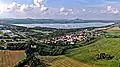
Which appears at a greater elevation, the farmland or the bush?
the bush

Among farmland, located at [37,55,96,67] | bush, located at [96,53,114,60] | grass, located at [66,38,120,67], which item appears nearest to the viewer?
grass, located at [66,38,120,67]

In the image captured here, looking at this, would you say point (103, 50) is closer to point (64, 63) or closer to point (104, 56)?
point (104, 56)

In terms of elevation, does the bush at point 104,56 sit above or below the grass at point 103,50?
above

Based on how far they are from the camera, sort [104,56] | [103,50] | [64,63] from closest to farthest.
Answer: [64,63] < [104,56] < [103,50]

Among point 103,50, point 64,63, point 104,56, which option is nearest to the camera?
point 64,63

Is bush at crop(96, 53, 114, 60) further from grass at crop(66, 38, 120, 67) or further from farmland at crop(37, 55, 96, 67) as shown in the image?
farmland at crop(37, 55, 96, 67)

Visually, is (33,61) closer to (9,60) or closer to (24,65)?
(24,65)

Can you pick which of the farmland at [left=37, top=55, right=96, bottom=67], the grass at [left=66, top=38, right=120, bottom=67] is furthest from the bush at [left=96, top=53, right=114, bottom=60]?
the farmland at [left=37, top=55, right=96, bottom=67]

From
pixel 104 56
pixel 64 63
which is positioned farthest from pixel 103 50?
pixel 64 63

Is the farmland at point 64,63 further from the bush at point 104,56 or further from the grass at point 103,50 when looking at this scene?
the bush at point 104,56

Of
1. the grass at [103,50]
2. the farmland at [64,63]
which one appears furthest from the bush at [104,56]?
the farmland at [64,63]

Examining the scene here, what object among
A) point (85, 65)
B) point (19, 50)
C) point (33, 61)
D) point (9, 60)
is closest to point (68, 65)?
point (85, 65)

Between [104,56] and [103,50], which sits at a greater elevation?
[104,56]
